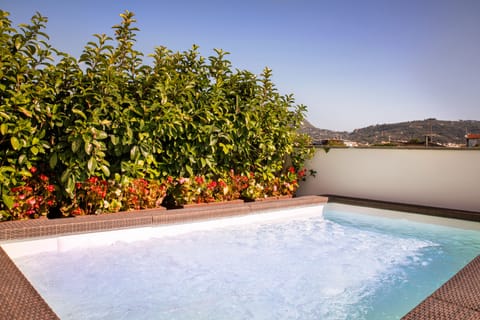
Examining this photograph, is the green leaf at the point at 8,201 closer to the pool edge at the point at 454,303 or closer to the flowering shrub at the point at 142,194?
the flowering shrub at the point at 142,194

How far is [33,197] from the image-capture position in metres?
4.40

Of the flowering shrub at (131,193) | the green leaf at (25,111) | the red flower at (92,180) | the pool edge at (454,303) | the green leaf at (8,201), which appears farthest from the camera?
the red flower at (92,180)

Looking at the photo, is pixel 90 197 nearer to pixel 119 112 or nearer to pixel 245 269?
pixel 119 112

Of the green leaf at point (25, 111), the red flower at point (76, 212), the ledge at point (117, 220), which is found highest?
the green leaf at point (25, 111)

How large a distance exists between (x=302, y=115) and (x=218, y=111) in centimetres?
230

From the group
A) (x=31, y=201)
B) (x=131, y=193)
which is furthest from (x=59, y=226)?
(x=131, y=193)

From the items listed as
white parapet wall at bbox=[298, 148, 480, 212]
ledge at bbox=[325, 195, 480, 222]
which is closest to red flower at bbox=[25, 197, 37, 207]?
ledge at bbox=[325, 195, 480, 222]

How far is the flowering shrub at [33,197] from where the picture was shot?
4.27 metres

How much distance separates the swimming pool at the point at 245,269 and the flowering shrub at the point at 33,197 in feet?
2.10

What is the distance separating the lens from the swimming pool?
294 cm

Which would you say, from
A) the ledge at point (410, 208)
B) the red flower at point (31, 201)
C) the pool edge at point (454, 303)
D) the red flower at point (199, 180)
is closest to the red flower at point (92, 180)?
the red flower at point (31, 201)

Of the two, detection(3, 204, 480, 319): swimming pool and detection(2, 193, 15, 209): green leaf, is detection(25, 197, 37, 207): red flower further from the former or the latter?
detection(3, 204, 480, 319): swimming pool

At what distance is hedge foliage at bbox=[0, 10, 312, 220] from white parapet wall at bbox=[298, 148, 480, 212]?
1822mm

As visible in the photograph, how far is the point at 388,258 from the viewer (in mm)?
4355
